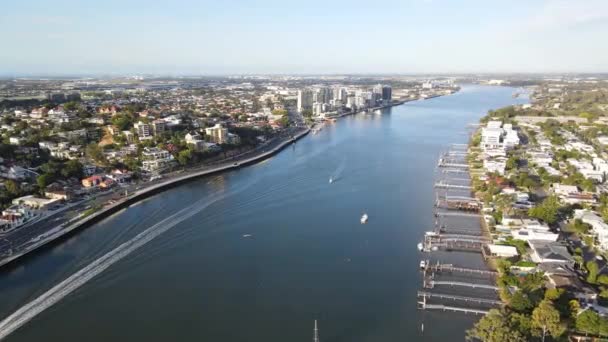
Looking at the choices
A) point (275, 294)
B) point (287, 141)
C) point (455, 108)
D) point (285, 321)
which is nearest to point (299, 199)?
point (275, 294)

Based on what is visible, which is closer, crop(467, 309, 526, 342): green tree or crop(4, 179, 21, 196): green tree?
crop(467, 309, 526, 342): green tree

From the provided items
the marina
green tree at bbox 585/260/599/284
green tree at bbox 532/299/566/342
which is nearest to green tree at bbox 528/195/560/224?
the marina

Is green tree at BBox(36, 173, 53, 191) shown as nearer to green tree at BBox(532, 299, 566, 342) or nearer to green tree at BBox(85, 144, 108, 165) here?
green tree at BBox(85, 144, 108, 165)

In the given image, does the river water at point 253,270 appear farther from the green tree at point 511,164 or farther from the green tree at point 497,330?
the green tree at point 511,164

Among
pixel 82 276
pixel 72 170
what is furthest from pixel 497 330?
pixel 72 170

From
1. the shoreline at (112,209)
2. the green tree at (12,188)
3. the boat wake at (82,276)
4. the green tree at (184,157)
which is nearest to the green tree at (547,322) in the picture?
the boat wake at (82,276)

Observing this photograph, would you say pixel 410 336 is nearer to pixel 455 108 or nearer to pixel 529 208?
pixel 529 208
